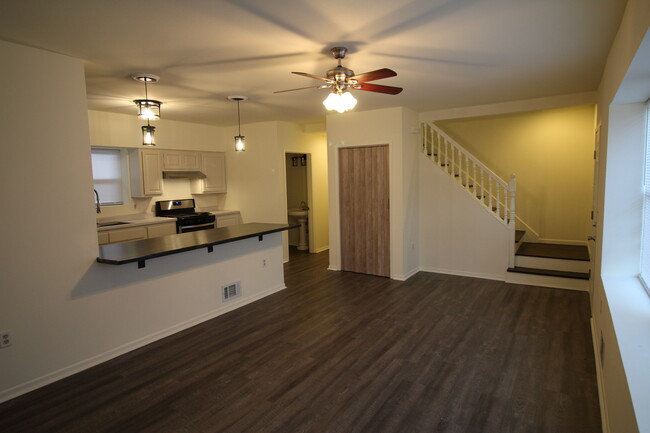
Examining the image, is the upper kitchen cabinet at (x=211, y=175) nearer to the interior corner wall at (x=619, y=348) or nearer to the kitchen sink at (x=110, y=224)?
the kitchen sink at (x=110, y=224)

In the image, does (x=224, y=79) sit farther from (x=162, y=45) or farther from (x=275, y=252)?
(x=275, y=252)

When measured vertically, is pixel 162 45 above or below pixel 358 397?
above

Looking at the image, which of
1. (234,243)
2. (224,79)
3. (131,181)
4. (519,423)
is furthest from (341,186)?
(519,423)

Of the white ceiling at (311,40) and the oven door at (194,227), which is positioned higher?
the white ceiling at (311,40)

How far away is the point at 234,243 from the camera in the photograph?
4.49m

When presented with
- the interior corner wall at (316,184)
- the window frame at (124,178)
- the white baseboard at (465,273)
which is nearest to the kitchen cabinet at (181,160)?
the window frame at (124,178)

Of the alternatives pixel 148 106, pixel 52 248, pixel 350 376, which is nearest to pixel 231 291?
pixel 52 248

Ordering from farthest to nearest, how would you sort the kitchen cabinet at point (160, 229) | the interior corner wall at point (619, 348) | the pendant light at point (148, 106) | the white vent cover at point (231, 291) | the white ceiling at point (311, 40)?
the kitchen cabinet at point (160, 229) < the white vent cover at point (231, 291) < the pendant light at point (148, 106) < the white ceiling at point (311, 40) < the interior corner wall at point (619, 348)

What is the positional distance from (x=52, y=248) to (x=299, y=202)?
5.64m

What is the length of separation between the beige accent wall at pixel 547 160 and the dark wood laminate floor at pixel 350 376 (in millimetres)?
2404

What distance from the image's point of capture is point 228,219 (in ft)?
22.6

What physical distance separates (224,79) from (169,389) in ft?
9.35

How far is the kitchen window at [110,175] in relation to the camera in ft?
18.7

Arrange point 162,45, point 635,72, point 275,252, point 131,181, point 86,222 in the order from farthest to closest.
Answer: point 131,181 < point 275,252 < point 86,222 < point 162,45 < point 635,72
